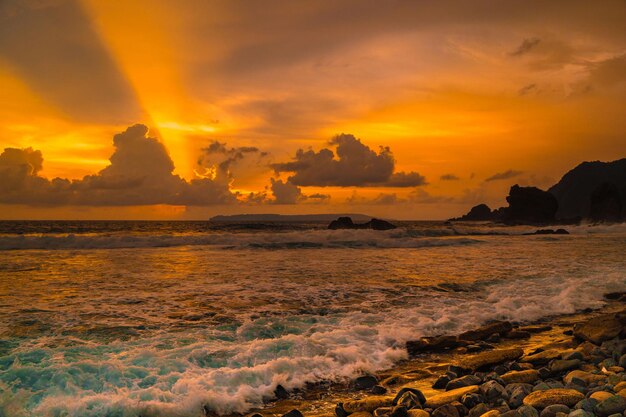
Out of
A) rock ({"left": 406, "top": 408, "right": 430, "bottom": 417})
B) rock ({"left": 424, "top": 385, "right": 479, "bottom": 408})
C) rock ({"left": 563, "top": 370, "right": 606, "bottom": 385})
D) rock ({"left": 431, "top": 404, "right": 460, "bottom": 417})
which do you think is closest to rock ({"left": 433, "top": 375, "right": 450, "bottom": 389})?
rock ({"left": 424, "top": 385, "right": 479, "bottom": 408})

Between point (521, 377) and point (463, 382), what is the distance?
0.97m

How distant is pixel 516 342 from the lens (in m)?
10.2

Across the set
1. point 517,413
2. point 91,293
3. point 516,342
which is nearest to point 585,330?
point 516,342

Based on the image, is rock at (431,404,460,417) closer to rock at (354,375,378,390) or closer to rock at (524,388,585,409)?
rock at (524,388,585,409)

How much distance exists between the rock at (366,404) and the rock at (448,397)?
623 millimetres

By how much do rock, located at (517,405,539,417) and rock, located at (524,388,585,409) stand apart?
274 millimetres

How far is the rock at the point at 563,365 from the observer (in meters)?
7.35

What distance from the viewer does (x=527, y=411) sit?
5406 millimetres

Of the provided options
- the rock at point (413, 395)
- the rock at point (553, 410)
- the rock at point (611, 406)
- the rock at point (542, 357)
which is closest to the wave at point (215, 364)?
the rock at point (413, 395)

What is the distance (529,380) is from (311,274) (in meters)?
13.9

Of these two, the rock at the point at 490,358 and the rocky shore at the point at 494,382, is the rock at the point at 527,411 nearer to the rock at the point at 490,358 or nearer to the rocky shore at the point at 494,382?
the rocky shore at the point at 494,382

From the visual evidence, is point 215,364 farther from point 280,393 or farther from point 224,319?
point 224,319

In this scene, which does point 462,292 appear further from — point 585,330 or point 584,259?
point 584,259

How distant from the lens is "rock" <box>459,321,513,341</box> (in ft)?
34.2
